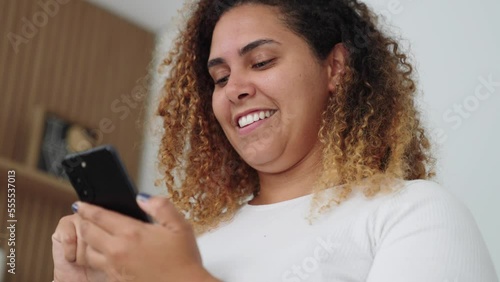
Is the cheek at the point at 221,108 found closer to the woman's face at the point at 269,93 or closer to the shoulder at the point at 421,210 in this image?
the woman's face at the point at 269,93

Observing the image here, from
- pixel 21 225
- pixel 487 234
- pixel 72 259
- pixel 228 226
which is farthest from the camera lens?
pixel 21 225

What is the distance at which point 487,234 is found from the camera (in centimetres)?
182

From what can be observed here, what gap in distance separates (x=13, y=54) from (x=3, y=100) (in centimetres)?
17

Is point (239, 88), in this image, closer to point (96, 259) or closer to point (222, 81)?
point (222, 81)

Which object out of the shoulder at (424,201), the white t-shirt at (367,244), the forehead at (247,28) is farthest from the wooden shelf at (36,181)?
the shoulder at (424,201)

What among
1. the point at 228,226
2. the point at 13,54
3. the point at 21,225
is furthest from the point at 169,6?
the point at 228,226

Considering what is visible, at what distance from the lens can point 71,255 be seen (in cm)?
106

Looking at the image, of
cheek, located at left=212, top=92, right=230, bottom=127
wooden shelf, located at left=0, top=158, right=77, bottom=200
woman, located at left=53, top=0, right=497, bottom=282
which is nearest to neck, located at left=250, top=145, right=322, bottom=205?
woman, located at left=53, top=0, right=497, bottom=282

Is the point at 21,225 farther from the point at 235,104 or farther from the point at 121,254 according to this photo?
the point at 121,254

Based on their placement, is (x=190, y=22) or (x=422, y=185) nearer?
(x=422, y=185)

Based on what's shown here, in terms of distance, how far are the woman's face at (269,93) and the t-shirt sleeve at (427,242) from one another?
0.76 feet

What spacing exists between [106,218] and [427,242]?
1.23 ft

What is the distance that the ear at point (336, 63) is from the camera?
4.39 ft

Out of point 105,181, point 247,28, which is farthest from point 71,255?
point 247,28
